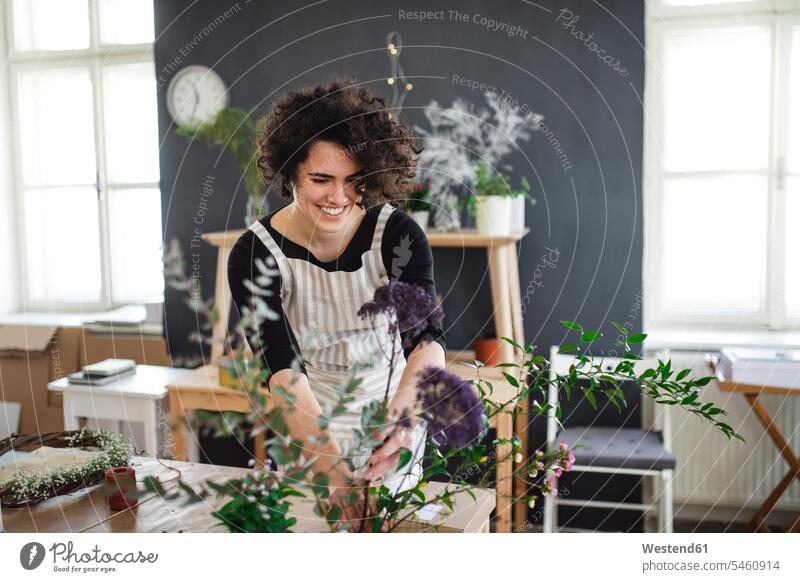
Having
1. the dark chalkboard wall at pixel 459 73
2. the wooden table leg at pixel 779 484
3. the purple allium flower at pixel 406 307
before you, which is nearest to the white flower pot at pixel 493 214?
the dark chalkboard wall at pixel 459 73

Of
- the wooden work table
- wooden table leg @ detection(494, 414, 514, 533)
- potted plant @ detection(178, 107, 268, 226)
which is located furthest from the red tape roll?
wooden table leg @ detection(494, 414, 514, 533)

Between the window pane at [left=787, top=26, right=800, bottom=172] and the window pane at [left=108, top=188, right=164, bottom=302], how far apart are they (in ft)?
2.95

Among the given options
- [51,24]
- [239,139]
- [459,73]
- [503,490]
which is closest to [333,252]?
[239,139]

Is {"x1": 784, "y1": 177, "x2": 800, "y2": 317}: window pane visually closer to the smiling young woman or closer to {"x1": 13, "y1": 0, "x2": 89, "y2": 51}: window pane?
the smiling young woman

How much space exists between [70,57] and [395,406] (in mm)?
709

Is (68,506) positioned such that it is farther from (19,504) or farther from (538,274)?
(538,274)

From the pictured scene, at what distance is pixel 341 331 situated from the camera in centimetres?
92

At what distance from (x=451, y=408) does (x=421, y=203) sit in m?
0.53

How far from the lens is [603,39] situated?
→ 1025mm

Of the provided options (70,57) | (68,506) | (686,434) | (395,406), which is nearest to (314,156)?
(395,406)

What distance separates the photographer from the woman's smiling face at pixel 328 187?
0.89 metres

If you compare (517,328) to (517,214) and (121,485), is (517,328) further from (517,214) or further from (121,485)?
(121,485)

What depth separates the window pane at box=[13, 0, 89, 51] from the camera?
41.5 inches

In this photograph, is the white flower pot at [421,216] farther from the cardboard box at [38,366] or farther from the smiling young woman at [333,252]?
the cardboard box at [38,366]
